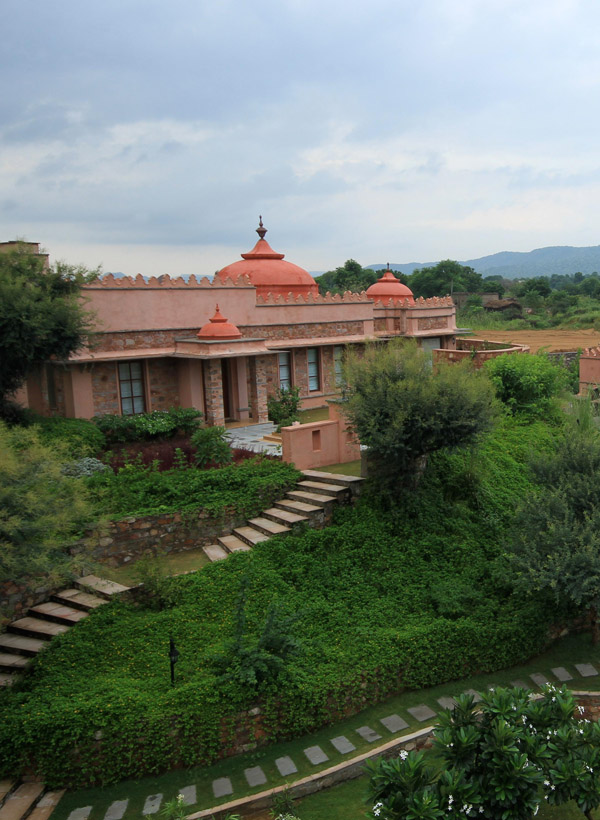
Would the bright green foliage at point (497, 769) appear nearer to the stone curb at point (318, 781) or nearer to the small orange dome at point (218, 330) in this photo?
the stone curb at point (318, 781)

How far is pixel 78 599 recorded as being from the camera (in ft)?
36.3

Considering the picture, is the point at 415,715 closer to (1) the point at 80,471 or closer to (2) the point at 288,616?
(2) the point at 288,616

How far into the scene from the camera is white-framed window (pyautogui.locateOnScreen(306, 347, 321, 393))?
2220cm

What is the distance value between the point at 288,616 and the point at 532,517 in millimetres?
4504

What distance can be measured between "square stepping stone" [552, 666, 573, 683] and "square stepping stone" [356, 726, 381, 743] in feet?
11.1

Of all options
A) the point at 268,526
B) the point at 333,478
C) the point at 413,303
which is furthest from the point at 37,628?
the point at 413,303

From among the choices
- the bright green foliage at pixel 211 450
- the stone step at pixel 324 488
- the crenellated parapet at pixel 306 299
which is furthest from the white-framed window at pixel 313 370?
the stone step at pixel 324 488

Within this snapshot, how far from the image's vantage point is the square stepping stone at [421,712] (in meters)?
9.47

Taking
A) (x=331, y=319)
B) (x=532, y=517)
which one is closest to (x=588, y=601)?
(x=532, y=517)

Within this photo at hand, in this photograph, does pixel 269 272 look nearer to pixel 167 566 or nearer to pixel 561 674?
pixel 167 566

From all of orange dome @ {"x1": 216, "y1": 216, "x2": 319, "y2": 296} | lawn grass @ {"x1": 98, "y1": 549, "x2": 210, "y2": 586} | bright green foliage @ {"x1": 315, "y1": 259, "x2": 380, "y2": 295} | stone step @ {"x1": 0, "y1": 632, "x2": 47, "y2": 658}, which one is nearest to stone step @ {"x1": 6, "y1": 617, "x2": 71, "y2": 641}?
stone step @ {"x1": 0, "y1": 632, "x2": 47, "y2": 658}

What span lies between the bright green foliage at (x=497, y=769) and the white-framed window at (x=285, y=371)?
14.8 metres

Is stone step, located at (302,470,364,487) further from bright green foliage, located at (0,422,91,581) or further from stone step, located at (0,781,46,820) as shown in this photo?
stone step, located at (0,781,46,820)

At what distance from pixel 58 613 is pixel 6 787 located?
9.40 ft
